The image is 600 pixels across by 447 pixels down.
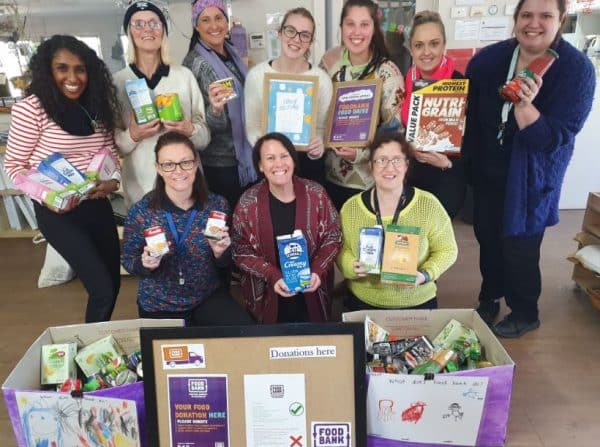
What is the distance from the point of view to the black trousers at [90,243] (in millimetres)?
1954

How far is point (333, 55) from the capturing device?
257 centimetres

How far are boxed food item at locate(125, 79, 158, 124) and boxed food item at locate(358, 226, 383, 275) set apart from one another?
1.04 meters

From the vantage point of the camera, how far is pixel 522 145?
204 cm

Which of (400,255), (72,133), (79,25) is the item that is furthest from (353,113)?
(79,25)

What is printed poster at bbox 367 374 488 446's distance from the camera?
1447 mm

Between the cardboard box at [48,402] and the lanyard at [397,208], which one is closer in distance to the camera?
the cardboard box at [48,402]

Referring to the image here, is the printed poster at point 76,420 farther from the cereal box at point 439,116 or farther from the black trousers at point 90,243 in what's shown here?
the cereal box at point 439,116

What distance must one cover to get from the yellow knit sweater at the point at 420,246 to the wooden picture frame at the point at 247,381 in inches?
24.9

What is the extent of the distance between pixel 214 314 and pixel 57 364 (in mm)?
616

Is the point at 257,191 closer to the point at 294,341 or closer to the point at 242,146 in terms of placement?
the point at 242,146

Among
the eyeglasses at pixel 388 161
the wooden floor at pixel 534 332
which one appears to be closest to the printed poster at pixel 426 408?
the wooden floor at pixel 534 332

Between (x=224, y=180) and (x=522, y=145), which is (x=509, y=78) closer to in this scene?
(x=522, y=145)

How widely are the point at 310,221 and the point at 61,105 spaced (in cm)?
111

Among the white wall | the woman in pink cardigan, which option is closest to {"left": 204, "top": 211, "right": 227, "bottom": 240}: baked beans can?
the woman in pink cardigan
